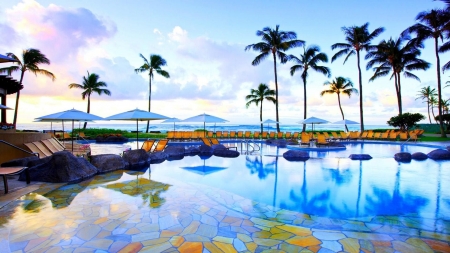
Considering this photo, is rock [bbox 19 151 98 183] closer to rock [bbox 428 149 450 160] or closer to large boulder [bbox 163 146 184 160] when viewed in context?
large boulder [bbox 163 146 184 160]

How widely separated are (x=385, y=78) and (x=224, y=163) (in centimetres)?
2493

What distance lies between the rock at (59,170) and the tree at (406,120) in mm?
24066

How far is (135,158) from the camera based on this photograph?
31.2ft

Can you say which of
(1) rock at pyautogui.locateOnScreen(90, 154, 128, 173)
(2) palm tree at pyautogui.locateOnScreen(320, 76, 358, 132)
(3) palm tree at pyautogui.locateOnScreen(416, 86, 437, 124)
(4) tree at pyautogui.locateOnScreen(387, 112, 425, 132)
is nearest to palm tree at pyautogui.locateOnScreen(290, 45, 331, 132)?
(2) palm tree at pyautogui.locateOnScreen(320, 76, 358, 132)

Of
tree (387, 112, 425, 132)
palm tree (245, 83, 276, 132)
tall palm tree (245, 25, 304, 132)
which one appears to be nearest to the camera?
tree (387, 112, 425, 132)

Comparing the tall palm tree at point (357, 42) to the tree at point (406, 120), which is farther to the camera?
the tall palm tree at point (357, 42)

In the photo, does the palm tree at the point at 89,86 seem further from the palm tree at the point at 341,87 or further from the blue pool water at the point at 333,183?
the palm tree at the point at 341,87

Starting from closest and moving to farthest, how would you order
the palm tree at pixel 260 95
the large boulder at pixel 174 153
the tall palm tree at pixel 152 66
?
the large boulder at pixel 174 153 → the tall palm tree at pixel 152 66 → the palm tree at pixel 260 95

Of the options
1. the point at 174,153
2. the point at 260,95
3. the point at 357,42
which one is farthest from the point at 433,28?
the point at 174,153

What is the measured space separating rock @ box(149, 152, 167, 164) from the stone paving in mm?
5179

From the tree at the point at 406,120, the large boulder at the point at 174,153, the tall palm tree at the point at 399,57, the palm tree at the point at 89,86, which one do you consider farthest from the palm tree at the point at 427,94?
the palm tree at the point at 89,86

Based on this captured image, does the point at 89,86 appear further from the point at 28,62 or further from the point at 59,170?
the point at 59,170

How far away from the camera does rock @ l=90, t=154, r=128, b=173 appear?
7.85 m

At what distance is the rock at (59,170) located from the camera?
20.6 feet
